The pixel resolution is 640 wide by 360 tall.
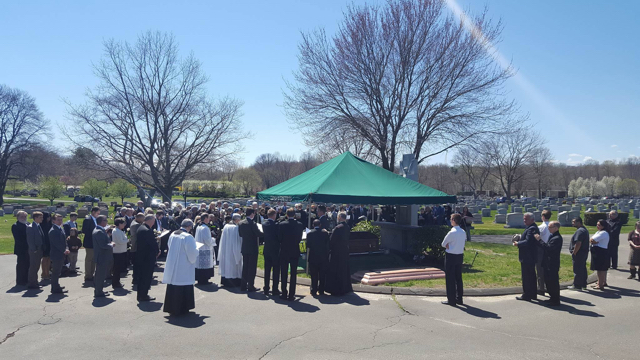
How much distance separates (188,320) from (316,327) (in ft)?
6.96

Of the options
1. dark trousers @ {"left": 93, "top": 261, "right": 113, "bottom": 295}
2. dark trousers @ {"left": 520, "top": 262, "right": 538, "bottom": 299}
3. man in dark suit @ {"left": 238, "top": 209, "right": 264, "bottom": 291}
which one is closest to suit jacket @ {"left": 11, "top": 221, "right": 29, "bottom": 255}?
dark trousers @ {"left": 93, "top": 261, "right": 113, "bottom": 295}

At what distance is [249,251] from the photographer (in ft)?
30.0

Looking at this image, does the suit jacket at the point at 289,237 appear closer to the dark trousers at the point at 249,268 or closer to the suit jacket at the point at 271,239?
the suit jacket at the point at 271,239

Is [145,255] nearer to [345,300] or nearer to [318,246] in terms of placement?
[318,246]

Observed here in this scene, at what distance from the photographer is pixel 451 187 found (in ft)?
287

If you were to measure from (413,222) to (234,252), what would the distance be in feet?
19.7

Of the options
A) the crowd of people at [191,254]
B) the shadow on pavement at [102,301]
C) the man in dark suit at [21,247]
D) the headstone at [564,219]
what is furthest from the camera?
the headstone at [564,219]

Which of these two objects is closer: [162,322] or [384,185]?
[162,322]

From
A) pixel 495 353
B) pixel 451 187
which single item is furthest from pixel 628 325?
pixel 451 187

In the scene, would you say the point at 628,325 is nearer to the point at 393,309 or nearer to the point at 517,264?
the point at 393,309

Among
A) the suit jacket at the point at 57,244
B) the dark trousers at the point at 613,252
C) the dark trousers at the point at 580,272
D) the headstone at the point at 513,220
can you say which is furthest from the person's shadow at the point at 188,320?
the headstone at the point at 513,220

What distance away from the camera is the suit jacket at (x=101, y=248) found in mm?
8617

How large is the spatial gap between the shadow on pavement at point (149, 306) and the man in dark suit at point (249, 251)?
1842 millimetres

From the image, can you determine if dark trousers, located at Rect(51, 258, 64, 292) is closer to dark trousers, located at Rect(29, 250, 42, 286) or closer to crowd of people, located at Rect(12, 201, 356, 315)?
crowd of people, located at Rect(12, 201, 356, 315)
